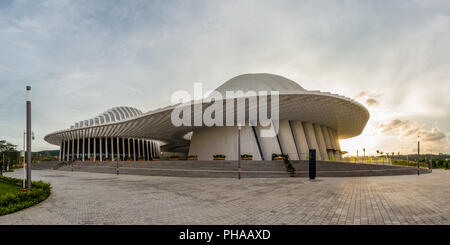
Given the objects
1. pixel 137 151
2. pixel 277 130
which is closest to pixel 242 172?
pixel 277 130

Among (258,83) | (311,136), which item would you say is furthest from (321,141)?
(258,83)

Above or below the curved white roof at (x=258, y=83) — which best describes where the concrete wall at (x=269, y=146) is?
below

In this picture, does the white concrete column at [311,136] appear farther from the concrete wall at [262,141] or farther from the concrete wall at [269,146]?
the concrete wall at [269,146]

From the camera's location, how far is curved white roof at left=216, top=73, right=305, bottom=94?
36.9 metres

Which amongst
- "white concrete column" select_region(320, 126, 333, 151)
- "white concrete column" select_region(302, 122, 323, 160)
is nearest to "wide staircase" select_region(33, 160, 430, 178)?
"white concrete column" select_region(302, 122, 323, 160)

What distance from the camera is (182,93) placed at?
1259 inches

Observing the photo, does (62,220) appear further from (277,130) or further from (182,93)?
(277,130)

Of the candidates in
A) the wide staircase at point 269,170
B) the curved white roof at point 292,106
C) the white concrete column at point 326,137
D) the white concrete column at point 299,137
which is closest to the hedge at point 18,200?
the wide staircase at point 269,170

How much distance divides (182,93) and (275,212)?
85.5 feet

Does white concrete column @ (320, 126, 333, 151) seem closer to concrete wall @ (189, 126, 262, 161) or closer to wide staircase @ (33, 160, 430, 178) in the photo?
wide staircase @ (33, 160, 430, 178)

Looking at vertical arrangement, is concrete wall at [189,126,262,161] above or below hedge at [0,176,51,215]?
above
